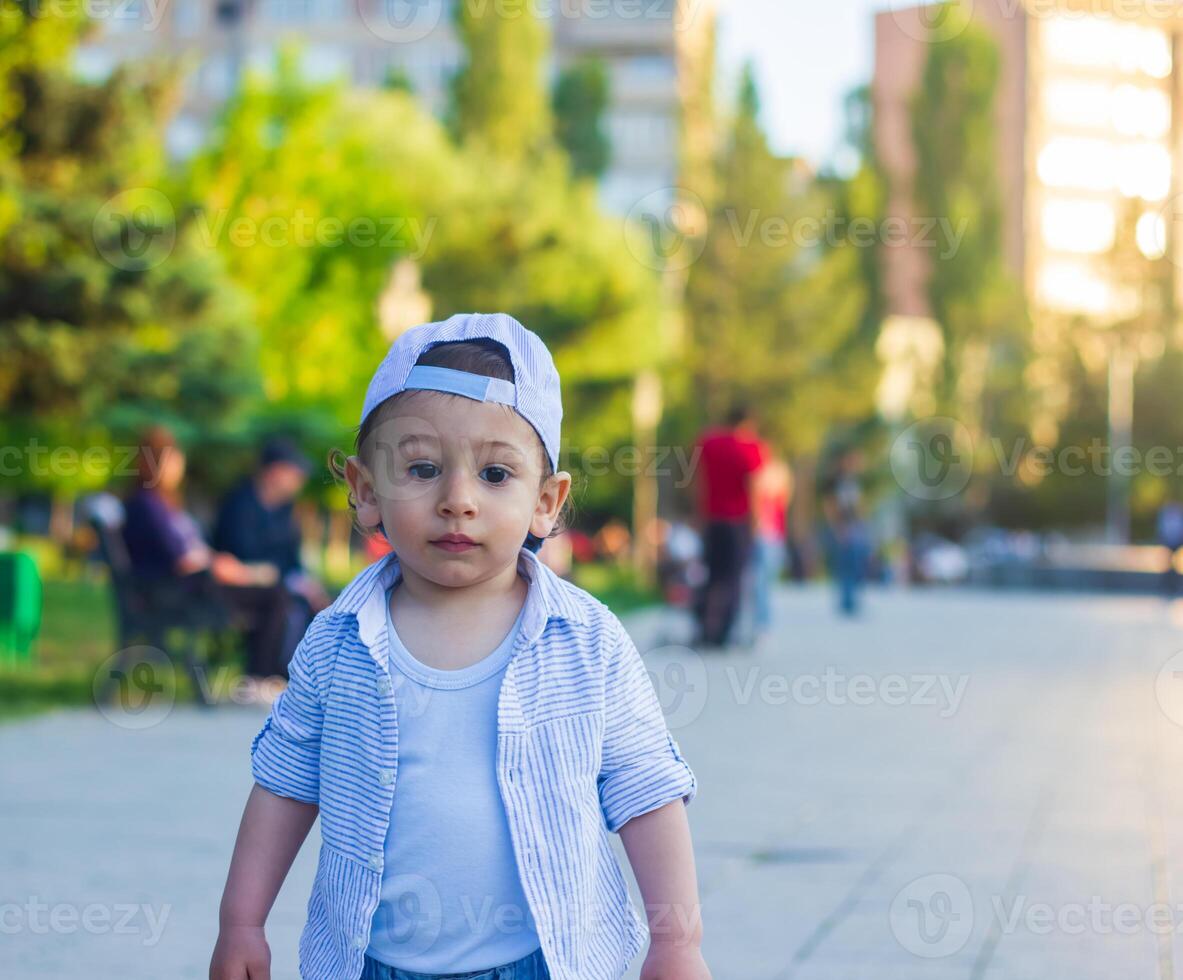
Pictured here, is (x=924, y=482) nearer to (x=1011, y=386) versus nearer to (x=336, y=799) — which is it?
(x=1011, y=386)

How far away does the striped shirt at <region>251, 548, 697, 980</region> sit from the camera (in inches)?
91.7

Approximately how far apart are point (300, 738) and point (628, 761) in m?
0.47

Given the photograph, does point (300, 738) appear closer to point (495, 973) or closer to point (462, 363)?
point (495, 973)

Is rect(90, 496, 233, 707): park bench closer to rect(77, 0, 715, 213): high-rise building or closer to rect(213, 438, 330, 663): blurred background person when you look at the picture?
rect(213, 438, 330, 663): blurred background person

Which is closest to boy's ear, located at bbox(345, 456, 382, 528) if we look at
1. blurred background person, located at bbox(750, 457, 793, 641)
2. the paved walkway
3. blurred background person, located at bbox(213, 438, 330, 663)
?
the paved walkway

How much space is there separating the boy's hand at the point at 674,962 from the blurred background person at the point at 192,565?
7.33 m

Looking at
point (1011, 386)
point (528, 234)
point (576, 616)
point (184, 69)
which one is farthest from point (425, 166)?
point (576, 616)

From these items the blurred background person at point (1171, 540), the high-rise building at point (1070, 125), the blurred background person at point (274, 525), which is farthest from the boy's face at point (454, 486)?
the high-rise building at point (1070, 125)

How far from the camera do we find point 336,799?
7.82ft

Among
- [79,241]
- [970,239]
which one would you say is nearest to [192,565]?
[79,241]

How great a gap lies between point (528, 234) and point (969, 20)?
2699 centimetres

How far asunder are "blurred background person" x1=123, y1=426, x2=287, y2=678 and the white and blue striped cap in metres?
7.18

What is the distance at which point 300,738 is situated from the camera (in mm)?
2459

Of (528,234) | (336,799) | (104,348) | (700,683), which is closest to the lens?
(336,799)
